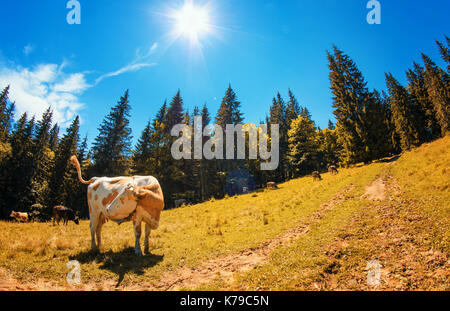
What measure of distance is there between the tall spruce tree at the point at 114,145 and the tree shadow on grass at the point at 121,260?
94.1ft

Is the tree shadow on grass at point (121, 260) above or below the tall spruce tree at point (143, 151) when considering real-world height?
below

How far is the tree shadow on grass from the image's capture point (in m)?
5.11

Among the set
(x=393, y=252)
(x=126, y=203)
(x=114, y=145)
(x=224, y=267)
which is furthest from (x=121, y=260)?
(x=114, y=145)

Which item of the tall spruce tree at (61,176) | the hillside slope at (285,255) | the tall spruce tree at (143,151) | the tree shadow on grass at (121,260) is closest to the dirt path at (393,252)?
the hillside slope at (285,255)

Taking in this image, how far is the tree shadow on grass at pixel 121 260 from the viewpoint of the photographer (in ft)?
16.8

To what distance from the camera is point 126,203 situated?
5.77m

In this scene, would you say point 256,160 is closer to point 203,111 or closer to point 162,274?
point 203,111

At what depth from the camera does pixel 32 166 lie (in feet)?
112

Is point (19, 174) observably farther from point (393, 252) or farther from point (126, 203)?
point (393, 252)

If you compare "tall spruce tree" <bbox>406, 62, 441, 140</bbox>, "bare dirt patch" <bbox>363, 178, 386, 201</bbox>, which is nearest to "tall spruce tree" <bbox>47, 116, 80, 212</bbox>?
"bare dirt patch" <bbox>363, 178, 386, 201</bbox>

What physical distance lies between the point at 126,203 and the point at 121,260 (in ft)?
6.51

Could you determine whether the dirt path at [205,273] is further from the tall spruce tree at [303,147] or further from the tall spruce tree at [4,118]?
the tall spruce tree at [4,118]
